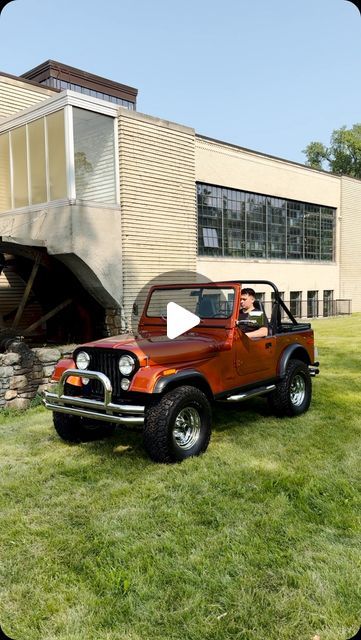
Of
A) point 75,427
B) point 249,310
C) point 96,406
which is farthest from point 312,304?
point 96,406

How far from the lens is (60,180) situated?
10680 millimetres

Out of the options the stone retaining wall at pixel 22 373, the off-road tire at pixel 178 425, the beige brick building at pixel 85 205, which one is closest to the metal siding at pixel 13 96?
the beige brick building at pixel 85 205

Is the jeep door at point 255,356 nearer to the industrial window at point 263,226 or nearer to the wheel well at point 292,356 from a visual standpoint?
the wheel well at point 292,356

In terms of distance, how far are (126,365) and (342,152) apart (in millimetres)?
54536

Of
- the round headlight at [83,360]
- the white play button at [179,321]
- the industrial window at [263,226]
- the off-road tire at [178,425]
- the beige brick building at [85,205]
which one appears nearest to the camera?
the off-road tire at [178,425]

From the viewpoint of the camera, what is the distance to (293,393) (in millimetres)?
6625

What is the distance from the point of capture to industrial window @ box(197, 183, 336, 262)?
18.5 metres

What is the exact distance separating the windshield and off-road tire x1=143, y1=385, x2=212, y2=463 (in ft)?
4.24

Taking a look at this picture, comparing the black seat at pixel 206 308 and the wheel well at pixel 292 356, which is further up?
the black seat at pixel 206 308

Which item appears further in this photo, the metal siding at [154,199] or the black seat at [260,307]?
the metal siding at [154,199]

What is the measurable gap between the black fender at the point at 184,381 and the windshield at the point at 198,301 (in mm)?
991

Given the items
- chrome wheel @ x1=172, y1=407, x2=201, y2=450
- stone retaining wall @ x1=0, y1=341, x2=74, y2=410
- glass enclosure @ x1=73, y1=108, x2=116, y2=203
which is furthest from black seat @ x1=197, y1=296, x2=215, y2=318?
glass enclosure @ x1=73, y1=108, x2=116, y2=203

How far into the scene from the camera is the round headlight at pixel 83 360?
5.11 meters

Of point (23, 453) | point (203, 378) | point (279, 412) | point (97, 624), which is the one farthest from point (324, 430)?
point (97, 624)
